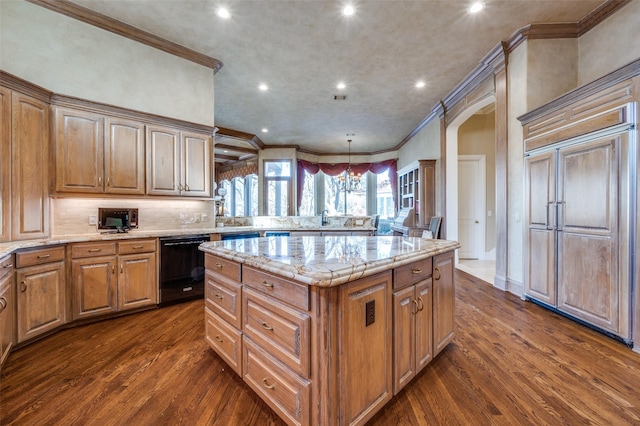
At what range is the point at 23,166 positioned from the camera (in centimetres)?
239

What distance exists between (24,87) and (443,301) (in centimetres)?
399

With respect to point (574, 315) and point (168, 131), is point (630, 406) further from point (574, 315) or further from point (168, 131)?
point (168, 131)

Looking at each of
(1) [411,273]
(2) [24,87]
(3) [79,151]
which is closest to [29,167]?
(3) [79,151]

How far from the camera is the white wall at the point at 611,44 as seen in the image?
105 inches

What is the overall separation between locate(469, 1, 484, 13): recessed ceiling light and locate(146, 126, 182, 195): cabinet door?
12.1 ft

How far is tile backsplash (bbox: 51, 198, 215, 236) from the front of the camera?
286cm

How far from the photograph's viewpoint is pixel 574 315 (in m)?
2.60

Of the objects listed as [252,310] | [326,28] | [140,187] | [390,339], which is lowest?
[390,339]

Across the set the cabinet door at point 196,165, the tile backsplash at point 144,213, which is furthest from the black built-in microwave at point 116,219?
the cabinet door at point 196,165

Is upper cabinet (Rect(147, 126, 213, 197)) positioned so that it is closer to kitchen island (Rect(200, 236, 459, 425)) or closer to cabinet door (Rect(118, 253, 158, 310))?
cabinet door (Rect(118, 253, 158, 310))

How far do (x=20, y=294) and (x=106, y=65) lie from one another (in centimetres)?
255

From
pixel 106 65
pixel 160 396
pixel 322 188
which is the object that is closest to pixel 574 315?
pixel 160 396

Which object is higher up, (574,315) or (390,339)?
(390,339)

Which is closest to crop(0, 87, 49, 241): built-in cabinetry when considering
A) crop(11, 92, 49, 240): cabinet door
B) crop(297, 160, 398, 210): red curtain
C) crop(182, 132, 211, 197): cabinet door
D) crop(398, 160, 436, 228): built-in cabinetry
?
crop(11, 92, 49, 240): cabinet door
